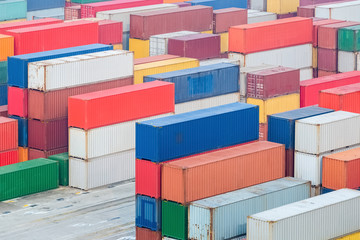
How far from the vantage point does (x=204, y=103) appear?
8288 centimetres

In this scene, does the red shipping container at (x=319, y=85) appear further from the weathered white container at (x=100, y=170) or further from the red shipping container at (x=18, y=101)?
the red shipping container at (x=18, y=101)

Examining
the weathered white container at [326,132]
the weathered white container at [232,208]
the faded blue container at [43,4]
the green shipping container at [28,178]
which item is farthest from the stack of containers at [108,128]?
the faded blue container at [43,4]

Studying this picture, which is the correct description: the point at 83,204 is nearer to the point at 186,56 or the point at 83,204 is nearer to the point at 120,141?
the point at 120,141

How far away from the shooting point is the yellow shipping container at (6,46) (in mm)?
85500

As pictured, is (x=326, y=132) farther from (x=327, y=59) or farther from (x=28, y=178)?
(x=327, y=59)

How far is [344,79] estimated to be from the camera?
88.4m

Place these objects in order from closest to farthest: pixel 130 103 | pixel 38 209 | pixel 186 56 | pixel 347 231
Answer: pixel 347 231 → pixel 38 209 → pixel 130 103 → pixel 186 56

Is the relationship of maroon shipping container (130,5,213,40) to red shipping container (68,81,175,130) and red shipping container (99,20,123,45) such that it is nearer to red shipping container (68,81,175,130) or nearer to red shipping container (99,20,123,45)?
red shipping container (99,20,123,45)

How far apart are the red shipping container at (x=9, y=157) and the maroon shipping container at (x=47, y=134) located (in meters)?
1.47

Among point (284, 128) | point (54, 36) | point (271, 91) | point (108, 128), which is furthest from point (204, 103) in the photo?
point (284, 128)

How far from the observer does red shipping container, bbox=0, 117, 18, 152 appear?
254ft

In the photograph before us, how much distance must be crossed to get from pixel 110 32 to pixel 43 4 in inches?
851

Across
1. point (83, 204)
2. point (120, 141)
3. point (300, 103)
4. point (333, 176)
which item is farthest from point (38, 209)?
point (300, 103)

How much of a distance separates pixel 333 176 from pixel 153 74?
24341 mm
